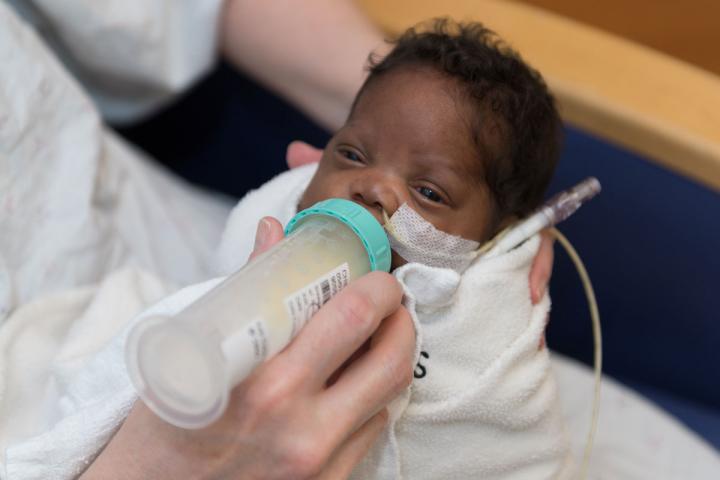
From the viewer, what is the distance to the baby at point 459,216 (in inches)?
30.5

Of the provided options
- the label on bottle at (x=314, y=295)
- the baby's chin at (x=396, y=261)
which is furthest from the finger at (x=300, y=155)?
the label on bottle at (x=314, y=295)

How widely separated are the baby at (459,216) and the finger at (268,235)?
12 centimetres

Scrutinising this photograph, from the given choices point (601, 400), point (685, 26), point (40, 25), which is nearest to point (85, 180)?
point (40, 25)

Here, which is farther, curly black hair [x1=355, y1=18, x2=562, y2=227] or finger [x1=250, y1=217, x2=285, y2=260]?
curly black hair [x1=355, y1=18, x2=562, y2=227]

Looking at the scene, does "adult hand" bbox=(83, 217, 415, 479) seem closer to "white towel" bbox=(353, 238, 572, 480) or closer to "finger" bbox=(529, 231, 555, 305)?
"white towel" bbox=(353, 238, 572, 480)

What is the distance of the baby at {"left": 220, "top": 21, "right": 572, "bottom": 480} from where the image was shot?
775 millimetres

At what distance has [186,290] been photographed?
75 centimetres

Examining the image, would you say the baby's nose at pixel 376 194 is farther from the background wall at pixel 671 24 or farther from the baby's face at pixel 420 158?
the background wall at pixel 671 24

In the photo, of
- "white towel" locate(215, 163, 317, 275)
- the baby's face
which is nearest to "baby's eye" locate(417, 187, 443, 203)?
the baby's face

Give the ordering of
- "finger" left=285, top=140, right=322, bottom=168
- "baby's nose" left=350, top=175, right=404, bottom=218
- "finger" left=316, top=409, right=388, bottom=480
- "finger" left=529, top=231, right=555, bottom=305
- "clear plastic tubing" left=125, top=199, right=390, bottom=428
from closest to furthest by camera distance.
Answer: "clear plastic tubing" left=125, top=199, right=390, bottom=428, "finger" left=316, top=409, right=388, bottom=480, "baby's nose" left=350, top=175, right=404, bottom=218, "finger" left=529, top=231, right=555, bottom=305, "finger" left=285, top=140, right=322, bottom=168

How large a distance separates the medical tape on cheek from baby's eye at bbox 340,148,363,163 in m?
0.09

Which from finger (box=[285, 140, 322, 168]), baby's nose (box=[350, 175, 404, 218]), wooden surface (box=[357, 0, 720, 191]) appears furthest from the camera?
wooden surface (box=[357, 0, 720, 191])

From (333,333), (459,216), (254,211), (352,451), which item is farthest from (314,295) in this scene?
(254,211)

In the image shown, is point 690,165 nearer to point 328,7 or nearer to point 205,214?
point 328,7
